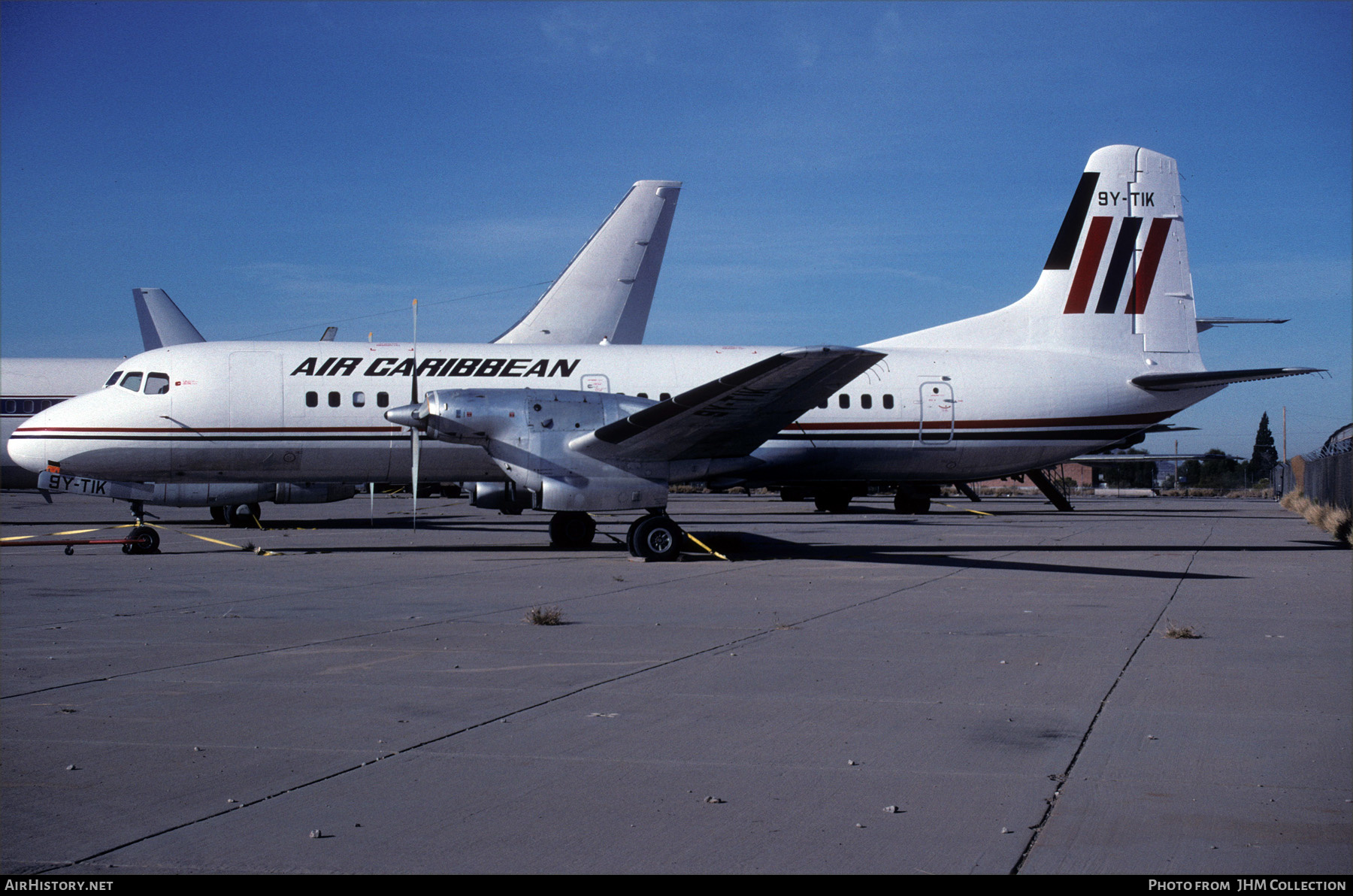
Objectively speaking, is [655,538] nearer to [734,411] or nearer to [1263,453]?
[734,411]

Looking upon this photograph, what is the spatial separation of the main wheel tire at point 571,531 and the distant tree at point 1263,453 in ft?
469

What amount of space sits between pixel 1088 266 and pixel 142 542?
18.0 m

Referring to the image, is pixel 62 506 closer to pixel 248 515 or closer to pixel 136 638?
pixel 248 515

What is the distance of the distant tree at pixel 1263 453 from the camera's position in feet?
463

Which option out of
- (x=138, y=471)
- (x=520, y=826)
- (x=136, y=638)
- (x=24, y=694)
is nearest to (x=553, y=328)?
(x=138, y=471)

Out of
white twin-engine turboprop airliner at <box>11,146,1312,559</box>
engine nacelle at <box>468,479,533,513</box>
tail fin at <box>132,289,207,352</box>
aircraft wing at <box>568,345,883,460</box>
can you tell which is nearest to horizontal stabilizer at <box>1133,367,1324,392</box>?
white twin-engine turboprop airliner at <box>11,146,1312,559</box>

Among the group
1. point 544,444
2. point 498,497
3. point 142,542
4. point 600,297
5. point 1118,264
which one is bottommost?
point 142,542

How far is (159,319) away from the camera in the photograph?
3591 centimetres

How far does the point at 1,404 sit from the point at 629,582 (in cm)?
2668

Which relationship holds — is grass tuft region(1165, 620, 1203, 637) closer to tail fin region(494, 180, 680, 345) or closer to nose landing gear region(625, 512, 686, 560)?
nose landing gear region(625, 512, 686, 560)

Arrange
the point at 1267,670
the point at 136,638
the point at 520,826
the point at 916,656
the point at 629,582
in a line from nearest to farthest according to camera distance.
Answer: the point at 520,826 → the point at 1267,670 → the point at 916,656 → the point at 136,638 → the point at 629,582

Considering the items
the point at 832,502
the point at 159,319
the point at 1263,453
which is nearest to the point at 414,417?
the point at 832,502

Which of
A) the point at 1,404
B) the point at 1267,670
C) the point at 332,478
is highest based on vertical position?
the point at 1,404
